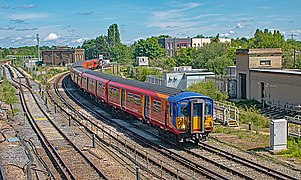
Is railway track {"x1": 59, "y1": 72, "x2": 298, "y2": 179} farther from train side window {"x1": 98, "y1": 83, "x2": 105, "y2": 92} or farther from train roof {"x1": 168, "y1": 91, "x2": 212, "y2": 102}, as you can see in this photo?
train side window {"x1": 98, "y1": 83, "x2": 105, "y2": 92}

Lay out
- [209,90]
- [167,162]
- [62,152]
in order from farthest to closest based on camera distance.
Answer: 1. [209,90]
2. [62,152]
3. [167,162]

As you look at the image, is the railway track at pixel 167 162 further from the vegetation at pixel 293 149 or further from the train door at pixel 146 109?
the vegetation at pixel 293 149

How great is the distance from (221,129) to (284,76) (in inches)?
495

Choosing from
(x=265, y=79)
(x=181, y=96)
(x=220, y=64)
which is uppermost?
(x=220, y=64)

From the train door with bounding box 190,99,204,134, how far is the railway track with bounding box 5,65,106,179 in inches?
216

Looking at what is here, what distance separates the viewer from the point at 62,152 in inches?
860

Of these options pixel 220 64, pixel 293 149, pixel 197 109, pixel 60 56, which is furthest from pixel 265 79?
pixel 60 56

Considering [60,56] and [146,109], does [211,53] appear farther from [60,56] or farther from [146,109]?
[60,56]

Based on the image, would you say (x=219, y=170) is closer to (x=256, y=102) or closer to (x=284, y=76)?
(x=284, y=76)

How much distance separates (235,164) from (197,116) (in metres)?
3.64

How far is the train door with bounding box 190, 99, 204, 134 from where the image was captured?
21062 millimetres

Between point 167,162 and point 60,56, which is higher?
point 60,56

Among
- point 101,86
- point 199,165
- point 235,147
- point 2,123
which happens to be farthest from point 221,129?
point 2,123

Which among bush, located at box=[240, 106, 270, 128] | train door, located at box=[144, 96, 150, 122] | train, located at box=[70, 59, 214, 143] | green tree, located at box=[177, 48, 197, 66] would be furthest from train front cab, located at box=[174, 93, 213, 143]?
green tree, located at box=[177, 48, 197, 66]
